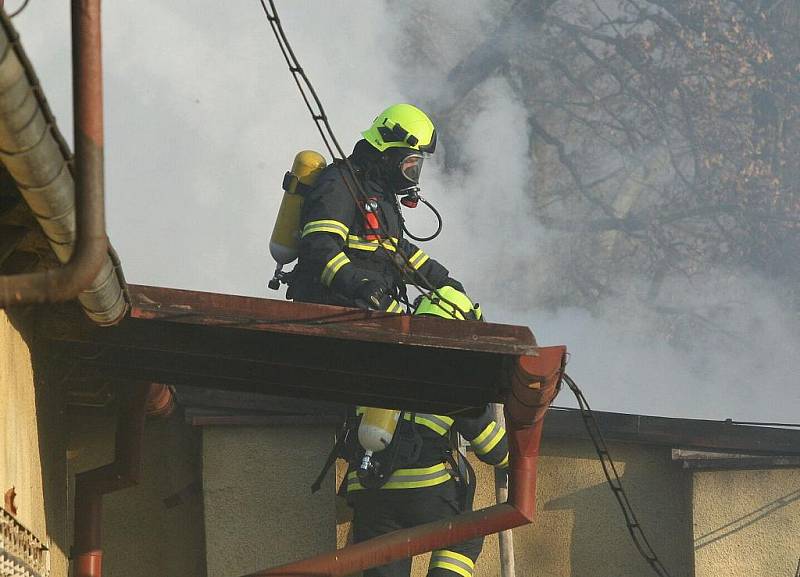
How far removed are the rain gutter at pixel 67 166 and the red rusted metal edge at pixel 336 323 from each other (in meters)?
1.56

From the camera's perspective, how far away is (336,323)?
17.3ft

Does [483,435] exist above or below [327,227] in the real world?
below

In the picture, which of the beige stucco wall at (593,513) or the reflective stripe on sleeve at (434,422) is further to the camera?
the beige stucco wall at (593,513)

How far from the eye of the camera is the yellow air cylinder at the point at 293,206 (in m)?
7.58

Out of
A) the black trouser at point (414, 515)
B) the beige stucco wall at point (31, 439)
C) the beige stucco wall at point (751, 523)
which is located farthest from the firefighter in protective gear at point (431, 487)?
the beige stucco wall at point (31, 439)

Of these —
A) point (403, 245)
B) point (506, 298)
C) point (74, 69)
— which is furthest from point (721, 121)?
point (74, 69)

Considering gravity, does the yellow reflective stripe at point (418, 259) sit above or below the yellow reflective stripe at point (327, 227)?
above

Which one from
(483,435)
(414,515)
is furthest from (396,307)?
(414,515)

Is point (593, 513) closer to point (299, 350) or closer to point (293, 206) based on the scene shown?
point (293, 206)

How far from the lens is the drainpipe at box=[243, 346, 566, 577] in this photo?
5633mm

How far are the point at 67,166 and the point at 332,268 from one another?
143 inches

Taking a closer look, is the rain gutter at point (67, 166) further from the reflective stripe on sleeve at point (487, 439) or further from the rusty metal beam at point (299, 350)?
the reflective stripe on sleeve at point (487, 439)

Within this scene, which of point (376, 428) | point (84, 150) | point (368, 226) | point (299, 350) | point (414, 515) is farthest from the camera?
point (368, 226)

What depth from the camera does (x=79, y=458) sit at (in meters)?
7.10
